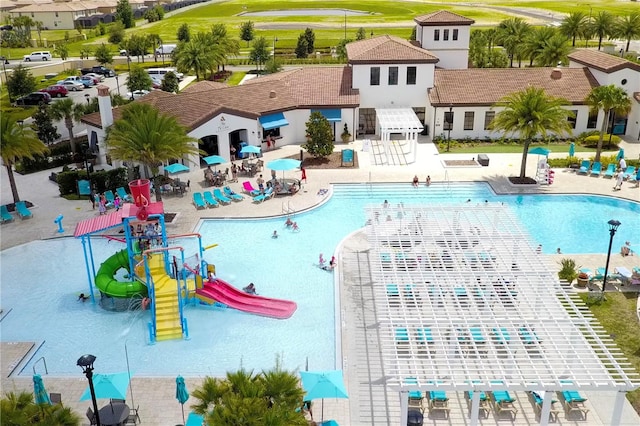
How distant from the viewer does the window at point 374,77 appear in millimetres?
46781

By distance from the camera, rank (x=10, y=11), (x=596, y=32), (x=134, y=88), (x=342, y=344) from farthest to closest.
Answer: (x=10, y=11) < (x=596, y=32) < (x=134, y=88) < (x=342, y=344)

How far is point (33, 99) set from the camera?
6331 centimetres

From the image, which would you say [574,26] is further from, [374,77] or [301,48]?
[374,77]

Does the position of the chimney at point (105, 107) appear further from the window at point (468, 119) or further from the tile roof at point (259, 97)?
the window at point (468, 119)

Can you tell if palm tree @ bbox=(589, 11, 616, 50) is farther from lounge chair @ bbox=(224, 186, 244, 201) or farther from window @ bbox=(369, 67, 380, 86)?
lounge chair @ bbox=(224, 186, 244, 201)

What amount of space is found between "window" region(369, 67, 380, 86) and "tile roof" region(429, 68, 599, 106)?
4.37 meters

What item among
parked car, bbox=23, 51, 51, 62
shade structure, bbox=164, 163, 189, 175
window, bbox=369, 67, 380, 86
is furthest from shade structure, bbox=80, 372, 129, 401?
parked car, bbox=23, 51, 51, 62

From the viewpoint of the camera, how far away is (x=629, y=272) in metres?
26.2

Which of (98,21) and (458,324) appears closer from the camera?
(458,324)

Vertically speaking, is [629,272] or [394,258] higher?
[394,258]

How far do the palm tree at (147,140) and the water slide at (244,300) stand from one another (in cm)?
925

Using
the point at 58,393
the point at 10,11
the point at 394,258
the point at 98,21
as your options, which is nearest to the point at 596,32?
the point at 394,258

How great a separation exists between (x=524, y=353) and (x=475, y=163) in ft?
83.5

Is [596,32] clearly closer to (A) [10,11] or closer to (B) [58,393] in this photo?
(B) [58,393]
